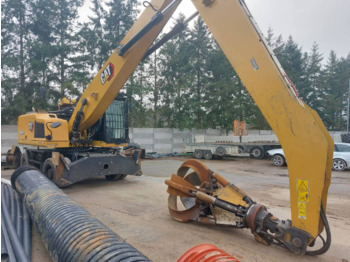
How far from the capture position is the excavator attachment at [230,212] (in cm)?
332

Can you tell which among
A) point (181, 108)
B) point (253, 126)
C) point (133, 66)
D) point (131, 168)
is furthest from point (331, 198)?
point (253, 126)

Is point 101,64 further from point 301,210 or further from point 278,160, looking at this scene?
point 301,210

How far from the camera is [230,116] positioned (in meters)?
22.7

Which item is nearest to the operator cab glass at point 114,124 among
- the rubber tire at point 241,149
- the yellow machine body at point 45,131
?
the yellow machine body at point 45,131

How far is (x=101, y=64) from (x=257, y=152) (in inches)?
519

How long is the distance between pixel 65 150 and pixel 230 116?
55.9 feet

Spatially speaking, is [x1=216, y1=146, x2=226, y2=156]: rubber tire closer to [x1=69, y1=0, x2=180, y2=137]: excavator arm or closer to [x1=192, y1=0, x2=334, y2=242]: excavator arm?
[x1=69, y1=0, x2=180, y2=137]: excavator arm

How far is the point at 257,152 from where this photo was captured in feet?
55.9

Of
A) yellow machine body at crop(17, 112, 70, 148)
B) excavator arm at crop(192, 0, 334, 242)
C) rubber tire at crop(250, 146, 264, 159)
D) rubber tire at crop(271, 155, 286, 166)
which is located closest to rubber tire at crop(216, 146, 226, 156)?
rubber tire at crop(250, 146, 264, 159)

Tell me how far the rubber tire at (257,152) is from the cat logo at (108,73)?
12.6 m

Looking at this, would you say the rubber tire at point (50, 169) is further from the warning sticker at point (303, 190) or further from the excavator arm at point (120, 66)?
the warning sticker at point (303, 190)

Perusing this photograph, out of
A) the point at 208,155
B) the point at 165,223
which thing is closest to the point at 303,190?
the point at 165,223

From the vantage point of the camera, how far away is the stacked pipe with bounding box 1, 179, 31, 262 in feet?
10.2

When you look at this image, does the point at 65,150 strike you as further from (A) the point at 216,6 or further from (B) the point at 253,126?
(B) the point at 253,126
